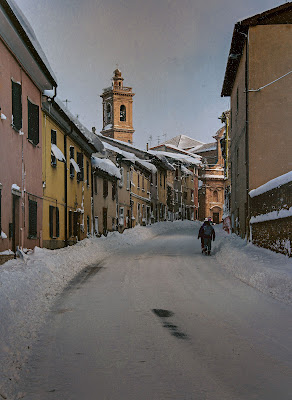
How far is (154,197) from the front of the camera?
50.8m

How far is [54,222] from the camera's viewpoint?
1952 cm

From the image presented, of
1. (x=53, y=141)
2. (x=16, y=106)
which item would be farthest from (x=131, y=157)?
(x=16, y=106)

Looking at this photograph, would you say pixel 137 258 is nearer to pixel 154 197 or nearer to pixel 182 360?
pixel 182 360

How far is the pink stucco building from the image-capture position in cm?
1241

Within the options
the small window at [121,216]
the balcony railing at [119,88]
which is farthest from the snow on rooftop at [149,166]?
the balcony railing at [119,88]

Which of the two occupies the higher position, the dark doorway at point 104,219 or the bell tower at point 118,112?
the bell tower at point 118,112

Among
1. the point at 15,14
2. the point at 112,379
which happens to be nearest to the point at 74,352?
the point at 112,379

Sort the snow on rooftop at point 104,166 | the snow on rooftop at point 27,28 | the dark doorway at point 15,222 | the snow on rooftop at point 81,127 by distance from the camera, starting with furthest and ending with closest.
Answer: the snow on rooftop at point 104,166
the snow on rooftop at point 81,127
the dark doorway at point 15,222
the snow on rooftop at point 27,28

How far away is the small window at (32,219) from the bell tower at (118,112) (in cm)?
6376

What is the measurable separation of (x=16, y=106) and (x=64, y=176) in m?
7.68

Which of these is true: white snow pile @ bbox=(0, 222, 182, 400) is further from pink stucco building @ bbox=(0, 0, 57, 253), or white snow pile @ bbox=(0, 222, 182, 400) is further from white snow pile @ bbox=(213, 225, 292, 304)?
white snow pile @ bbox=(213, 225, 292, 304)

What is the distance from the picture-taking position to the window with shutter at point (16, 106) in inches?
536

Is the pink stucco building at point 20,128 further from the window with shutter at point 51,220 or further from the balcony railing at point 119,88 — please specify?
the balcony railing at point 119,88

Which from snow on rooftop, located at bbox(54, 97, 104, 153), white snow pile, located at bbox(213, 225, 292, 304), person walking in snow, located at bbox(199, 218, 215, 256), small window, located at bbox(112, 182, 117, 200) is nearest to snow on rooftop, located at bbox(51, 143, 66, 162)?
snow on rooftop, located at bbox(54, 97, 104, 153)
